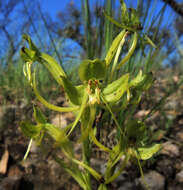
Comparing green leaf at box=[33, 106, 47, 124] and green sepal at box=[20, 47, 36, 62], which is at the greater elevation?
green sepal at box=[20, 47, 36, 62]

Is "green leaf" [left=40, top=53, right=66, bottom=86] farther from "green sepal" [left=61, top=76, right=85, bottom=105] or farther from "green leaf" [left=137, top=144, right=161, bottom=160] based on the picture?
"green leaf" [left=137, top=144, right=161, bottom=160]

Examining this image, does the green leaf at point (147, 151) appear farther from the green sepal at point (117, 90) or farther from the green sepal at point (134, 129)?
the green sepal at point (117, 90)

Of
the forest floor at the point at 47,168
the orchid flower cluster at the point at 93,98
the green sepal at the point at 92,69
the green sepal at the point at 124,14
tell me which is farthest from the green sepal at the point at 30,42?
the forest floor at the point at 47,168

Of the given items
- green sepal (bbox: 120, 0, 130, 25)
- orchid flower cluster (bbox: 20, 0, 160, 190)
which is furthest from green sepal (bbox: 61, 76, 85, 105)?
green sepal (bbox: 120, 0, 130, 25)

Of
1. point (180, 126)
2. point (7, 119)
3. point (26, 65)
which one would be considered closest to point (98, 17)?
point (26, 65)

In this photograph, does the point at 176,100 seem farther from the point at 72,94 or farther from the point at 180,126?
the point at 72,94

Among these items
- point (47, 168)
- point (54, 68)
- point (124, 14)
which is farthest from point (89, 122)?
point (47, 168)
